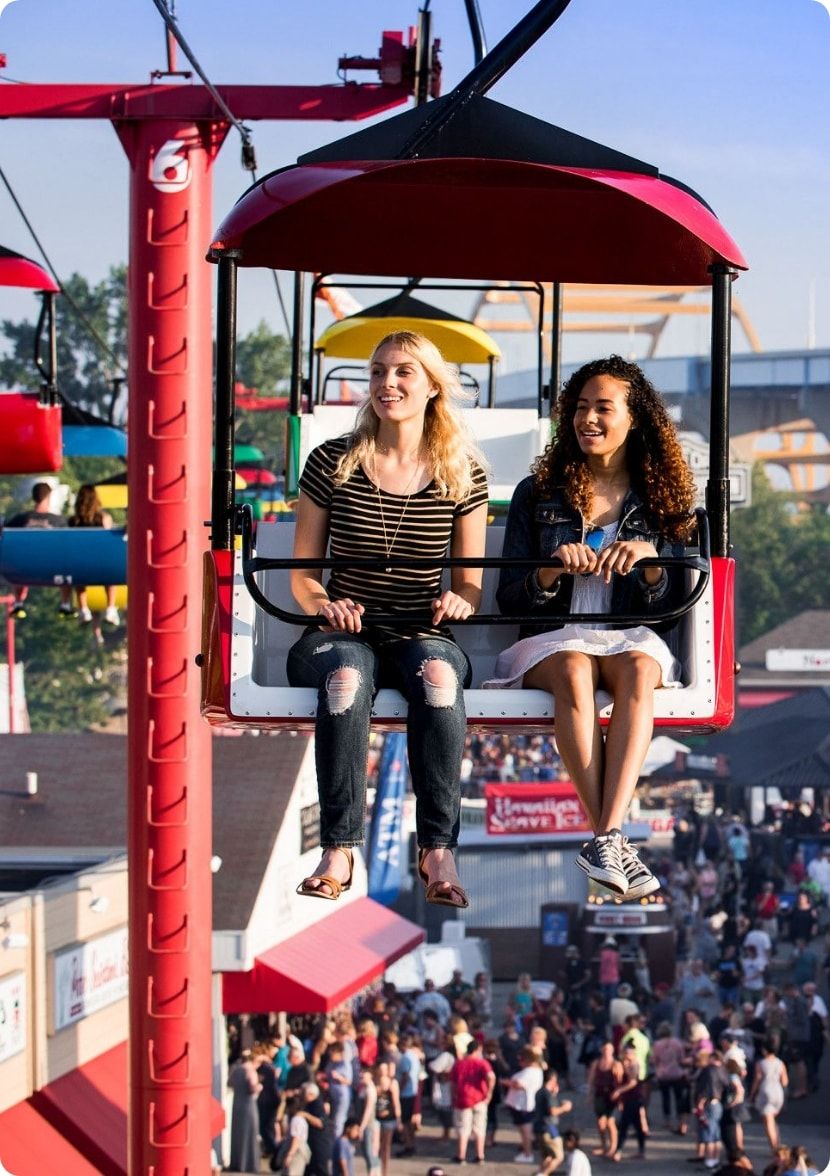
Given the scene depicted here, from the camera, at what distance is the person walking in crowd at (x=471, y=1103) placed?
15344 millimetres

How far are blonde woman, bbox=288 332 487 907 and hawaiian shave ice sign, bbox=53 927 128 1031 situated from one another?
28.4 ft

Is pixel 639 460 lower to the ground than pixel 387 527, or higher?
higher

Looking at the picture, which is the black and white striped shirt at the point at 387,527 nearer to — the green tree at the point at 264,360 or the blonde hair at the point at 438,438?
the blonde hair at the point at 438,438

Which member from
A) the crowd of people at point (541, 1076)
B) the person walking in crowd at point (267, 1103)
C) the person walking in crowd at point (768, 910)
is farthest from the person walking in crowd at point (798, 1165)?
the person walking in crowd at point (768, 910)

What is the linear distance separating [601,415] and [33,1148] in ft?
27.5

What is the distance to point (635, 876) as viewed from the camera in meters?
4.62

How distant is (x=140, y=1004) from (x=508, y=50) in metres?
7.63

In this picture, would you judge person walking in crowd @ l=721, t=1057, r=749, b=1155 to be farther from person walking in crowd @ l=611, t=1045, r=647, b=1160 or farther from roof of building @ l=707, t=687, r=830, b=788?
roof of building @ l=707, t=687, r=830, b=788

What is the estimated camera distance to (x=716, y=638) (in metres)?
5.15

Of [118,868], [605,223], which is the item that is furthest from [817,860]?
[605,223]

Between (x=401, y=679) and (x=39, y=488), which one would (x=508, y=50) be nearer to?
(x=401, y=679)

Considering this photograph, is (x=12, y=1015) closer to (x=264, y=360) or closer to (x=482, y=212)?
(x=482, y=212)

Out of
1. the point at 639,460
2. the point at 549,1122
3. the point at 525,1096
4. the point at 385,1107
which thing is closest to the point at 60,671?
the point at 385,1107

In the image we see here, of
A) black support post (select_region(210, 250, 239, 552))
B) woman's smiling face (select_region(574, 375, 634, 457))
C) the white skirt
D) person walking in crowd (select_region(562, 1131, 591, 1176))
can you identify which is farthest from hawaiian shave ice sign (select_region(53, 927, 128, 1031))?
woman's smiling face (select_region(574, 375, 634, 457))
